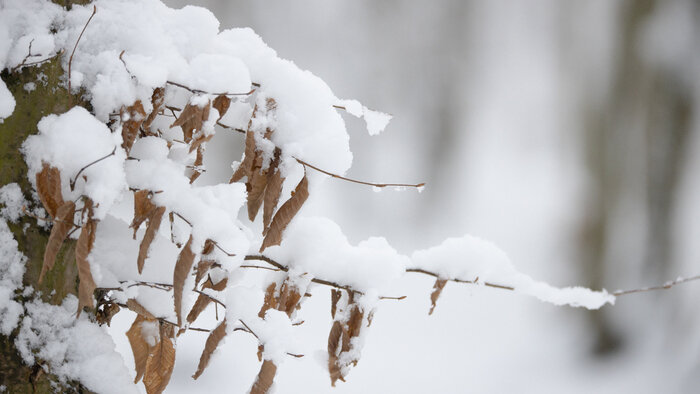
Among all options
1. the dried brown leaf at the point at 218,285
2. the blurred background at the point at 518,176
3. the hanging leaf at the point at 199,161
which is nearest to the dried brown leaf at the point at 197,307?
the dried brown leaf at the point at 218,285

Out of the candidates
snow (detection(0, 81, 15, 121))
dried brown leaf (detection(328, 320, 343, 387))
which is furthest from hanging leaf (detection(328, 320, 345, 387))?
snow (detection(0, 81, 15, 121))

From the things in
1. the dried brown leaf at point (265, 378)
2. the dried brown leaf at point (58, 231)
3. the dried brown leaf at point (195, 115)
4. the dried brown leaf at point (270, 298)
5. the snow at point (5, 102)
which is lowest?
the dried brown leaf at point (265, 378)

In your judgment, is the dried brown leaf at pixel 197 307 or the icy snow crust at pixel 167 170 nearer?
the icy snow crust at pixel 167 170

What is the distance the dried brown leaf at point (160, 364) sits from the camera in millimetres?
1159

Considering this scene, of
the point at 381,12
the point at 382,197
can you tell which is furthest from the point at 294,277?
A: the point at 382,197

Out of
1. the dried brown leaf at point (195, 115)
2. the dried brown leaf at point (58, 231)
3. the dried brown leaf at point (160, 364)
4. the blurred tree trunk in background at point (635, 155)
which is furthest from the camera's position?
the blurred tree trunk in background at point (635, 155)

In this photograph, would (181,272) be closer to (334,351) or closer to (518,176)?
(334,351)

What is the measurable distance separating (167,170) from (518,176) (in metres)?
7.65

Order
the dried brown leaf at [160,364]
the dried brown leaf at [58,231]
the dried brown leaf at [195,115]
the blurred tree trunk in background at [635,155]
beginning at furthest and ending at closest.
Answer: the blurred tree trunk in background at [635,155]
the dried brown leaf at [160,364]
the dried brown leaf at [195,115]
the dried brown leaf at [58,231]

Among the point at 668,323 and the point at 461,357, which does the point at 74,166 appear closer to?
the point at 461,357

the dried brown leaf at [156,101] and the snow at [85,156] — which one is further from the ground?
the dried brown leaf at [156,101]

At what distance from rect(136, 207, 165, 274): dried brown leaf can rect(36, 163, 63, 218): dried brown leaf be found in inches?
5.8

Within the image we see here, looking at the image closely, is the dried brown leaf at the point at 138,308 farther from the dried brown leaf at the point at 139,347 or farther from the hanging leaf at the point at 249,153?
the hanging leaf at the point at 249,153

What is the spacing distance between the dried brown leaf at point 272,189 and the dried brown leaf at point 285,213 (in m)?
0.01
